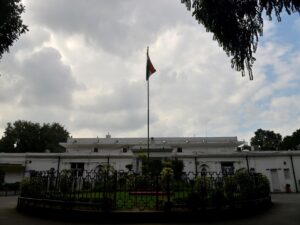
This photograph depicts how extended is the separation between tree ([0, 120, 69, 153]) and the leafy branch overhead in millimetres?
46417

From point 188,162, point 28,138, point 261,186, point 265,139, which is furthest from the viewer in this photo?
point 265,139

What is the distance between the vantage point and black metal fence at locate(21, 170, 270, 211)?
32.0 ft

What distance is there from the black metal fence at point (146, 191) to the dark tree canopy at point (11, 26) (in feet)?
18.2

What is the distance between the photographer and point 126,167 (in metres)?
29.7

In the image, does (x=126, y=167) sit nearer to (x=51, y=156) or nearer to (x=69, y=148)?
(x=51, y=156)

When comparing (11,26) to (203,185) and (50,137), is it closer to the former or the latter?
(203,185)

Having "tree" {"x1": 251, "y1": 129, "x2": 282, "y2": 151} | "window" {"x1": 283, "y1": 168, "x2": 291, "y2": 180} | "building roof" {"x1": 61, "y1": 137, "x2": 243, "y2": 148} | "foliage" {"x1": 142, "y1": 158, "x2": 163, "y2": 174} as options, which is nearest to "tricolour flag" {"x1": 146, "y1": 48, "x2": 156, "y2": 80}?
"foliage" {"x1": 142, "y1": 158, "x2": 163, "y2": 174}

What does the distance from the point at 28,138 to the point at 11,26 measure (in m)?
46.0

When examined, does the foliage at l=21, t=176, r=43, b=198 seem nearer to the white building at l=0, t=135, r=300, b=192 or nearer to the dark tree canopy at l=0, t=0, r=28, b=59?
the dark tree canopy at l=0, t=0, r=28, b=59

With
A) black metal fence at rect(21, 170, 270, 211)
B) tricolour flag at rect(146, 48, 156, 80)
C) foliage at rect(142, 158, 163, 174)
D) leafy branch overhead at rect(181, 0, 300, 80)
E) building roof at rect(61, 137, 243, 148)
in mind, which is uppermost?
tricolour flag at rect(146, 48, 156, 80)

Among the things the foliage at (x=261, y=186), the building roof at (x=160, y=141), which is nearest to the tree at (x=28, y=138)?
the building roof at (x=160, y=141)

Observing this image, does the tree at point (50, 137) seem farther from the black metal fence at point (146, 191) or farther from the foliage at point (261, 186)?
the foliage at point (261, 186)

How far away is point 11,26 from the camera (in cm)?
1105

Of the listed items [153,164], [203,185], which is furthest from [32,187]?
[153,164]
